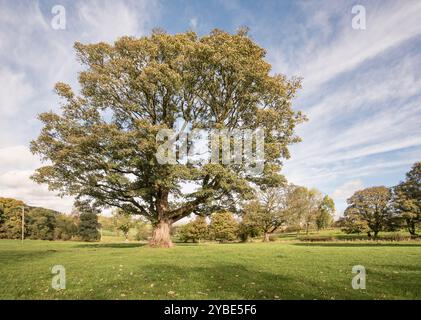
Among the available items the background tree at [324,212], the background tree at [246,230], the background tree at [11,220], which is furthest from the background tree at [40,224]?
the background tree at [324,212]

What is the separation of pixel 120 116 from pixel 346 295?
77.9 ft

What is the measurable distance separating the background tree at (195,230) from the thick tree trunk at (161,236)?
95.8 ft

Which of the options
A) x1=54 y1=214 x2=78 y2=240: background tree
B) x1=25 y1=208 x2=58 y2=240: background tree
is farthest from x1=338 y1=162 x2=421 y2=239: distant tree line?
x1=25 y1=208 x2=58 y2=240: background tree

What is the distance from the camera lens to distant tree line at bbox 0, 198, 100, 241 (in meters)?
57.6

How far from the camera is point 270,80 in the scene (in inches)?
949

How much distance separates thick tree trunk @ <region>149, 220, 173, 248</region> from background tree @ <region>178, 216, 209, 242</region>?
2920 centimetres

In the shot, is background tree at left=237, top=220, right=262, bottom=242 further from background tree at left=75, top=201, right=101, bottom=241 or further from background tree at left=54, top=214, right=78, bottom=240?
background tree at left=54, top=214, right=78, bottom=240

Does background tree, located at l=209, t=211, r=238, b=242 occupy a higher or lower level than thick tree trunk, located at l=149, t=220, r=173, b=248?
lower

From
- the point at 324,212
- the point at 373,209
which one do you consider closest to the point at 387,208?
the point at 373,209

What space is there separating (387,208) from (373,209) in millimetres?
2193

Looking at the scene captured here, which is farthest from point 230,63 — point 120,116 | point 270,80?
point 120,116

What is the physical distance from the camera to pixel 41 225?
6009 centimetres

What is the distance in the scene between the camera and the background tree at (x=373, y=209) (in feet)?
156

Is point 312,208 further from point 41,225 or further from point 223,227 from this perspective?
point 41,225
